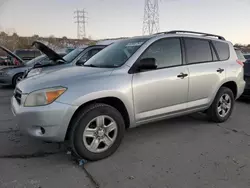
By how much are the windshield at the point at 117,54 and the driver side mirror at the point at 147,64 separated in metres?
0.25

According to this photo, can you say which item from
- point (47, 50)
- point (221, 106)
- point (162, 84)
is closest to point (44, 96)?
point (162, 84)

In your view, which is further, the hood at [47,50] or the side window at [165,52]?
the hood at [47,50]

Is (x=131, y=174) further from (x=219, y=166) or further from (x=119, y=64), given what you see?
(x=119, y=64)

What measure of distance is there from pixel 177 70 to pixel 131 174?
1.87 metres

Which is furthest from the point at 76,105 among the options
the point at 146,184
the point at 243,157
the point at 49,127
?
the point at 243,157

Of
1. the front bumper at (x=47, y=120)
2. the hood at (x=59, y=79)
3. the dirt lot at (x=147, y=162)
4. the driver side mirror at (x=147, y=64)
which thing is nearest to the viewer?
the dirt lot at (x=147, y=162)

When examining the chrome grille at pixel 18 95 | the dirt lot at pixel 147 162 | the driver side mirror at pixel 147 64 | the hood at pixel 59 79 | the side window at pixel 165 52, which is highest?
the side window at pixel 165 52

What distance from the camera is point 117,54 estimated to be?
3998 millimetres

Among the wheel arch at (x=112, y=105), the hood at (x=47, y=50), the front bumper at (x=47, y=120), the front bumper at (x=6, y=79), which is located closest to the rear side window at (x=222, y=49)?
the wheel arch at (x=112, y=105)

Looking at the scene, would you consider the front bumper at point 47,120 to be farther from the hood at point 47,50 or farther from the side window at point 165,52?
the hood at point 47,50

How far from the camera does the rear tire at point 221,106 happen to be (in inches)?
185

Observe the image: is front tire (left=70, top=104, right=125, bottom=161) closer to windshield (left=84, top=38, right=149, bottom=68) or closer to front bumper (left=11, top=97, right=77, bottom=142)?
front bumper (left=11, top=97, right=77, bottom=142)

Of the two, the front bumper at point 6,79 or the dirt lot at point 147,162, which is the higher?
the front bumper at point 6,79

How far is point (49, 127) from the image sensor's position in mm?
2967
